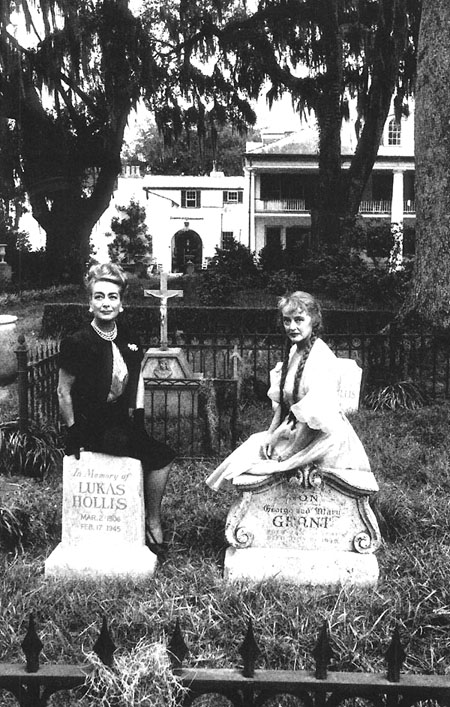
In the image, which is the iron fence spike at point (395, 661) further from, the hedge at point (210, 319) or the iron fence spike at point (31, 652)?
the hedge at point (210, 319)

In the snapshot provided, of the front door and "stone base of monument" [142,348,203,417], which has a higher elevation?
the front door

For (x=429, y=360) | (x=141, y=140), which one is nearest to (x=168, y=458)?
(x=429, y=360)

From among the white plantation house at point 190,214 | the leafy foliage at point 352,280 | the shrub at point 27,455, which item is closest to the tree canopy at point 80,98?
the leafy foliage at point 352,280

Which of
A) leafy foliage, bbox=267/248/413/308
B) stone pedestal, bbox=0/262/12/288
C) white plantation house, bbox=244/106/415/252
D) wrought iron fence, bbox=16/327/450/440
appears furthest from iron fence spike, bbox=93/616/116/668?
white plantation house, bbox=244/106/415/252

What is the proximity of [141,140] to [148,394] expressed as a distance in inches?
1824

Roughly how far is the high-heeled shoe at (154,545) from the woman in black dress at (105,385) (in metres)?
0.46

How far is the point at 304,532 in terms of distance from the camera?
4.80 m

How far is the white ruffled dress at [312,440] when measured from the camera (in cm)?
456

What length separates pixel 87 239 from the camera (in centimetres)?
2297

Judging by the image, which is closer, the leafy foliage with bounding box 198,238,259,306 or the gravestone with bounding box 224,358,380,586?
the gravestone with bounding box 224,358,380,586

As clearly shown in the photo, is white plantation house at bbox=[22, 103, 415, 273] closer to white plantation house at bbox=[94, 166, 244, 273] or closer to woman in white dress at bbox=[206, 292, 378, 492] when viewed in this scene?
white plantation house at bbox=[94, 166, 244, 273]

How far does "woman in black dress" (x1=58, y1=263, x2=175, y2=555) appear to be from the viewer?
4.62 m

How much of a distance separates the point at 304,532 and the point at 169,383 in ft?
12.9

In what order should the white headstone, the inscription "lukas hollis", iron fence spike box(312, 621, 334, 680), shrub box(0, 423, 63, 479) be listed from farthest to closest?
the white headstone → shrub box(0, 423, 63, 479) → the inscription "lukas hollis" → iron fence spike box(312, 621, 334, 680)
